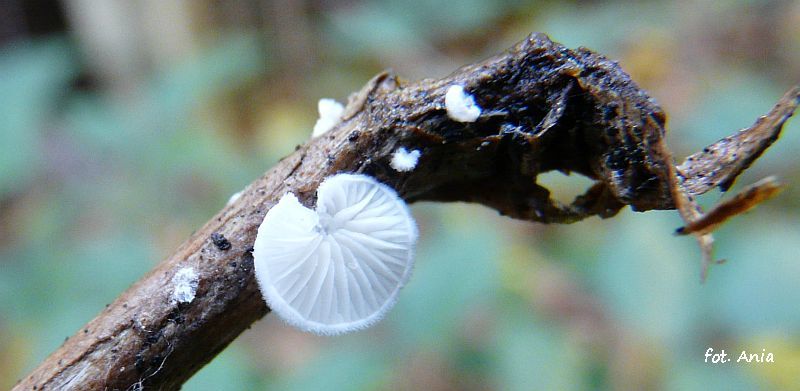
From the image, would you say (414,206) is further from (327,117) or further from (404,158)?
(404,158)

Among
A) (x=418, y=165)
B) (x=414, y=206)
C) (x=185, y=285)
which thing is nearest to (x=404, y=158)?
(x=418, y=165)

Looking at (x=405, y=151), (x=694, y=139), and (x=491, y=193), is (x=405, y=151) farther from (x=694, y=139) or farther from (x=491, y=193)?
(x=694, y=139)

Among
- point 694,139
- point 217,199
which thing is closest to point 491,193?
point 694,139

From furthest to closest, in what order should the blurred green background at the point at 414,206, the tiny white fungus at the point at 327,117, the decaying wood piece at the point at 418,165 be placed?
the blurred green background at the point at 414,206 → the tiny white fungus at the point at 327,117 → the decaying wood piece at the point at 418,165

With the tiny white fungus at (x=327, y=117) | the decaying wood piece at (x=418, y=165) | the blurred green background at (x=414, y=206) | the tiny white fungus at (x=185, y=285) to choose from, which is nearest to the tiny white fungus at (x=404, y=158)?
the decaying wood piece at (x=418, y=165)

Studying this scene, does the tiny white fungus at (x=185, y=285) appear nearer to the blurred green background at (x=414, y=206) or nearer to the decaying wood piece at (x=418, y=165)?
the decaying wood piece at (x=418, y=165)
